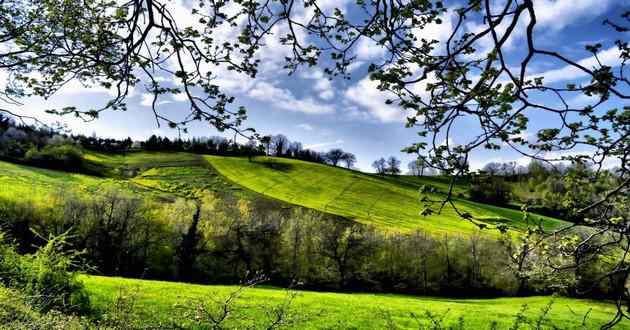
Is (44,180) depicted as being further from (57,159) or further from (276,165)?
(276,165)

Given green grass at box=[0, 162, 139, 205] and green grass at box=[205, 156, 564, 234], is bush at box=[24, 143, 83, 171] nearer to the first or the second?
green grass at box=[0, 162, 139, 205]

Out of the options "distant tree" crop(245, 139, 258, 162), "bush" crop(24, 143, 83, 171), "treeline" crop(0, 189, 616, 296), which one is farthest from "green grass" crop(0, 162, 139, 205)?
"distant tree" crop(245, 139, 258, 162)

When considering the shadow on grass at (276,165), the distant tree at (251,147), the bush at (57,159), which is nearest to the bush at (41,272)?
the distant tree at (251,147)

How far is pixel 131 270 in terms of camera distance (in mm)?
49469

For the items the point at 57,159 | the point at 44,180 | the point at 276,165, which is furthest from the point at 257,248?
the point at 276,165

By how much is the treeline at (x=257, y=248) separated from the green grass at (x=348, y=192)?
1705 centimetres

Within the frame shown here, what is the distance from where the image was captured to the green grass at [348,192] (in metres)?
84.6

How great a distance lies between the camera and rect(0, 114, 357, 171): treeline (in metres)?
6.20

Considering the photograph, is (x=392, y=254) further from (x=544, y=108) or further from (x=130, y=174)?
(x=130, y=174)

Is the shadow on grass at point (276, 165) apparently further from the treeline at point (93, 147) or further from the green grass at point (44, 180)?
the green grass at point (44, 180)

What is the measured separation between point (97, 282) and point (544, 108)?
92.6ft

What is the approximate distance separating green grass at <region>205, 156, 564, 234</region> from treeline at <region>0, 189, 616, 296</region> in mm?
17050


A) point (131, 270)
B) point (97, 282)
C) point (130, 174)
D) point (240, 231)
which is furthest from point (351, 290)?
point (130, 174)

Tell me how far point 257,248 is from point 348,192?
4995 cm
